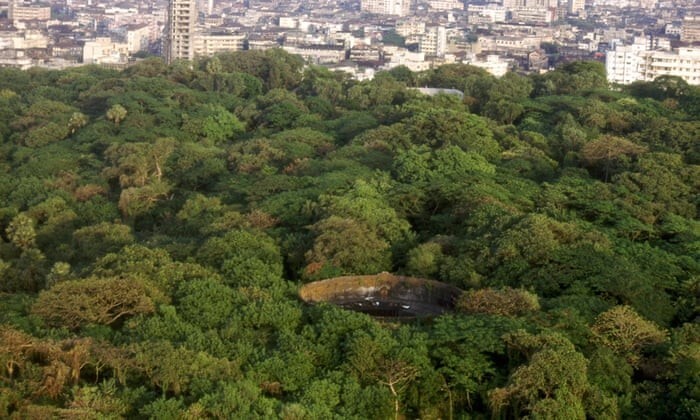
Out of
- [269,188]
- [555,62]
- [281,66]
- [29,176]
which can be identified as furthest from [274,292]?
[555,62]

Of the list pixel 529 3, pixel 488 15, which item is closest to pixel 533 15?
pixel 488 15

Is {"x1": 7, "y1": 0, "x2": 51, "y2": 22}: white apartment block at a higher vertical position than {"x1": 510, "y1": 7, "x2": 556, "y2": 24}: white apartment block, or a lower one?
lower

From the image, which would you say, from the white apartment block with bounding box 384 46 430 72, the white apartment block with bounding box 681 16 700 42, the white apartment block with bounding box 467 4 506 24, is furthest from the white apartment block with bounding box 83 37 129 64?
the white apartment block with bounding box 467 4 506 24

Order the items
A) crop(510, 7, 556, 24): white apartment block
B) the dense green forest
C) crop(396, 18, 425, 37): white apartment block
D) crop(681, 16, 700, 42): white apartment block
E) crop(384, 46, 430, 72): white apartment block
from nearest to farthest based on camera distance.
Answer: the dense green forest
crop(384, 46, 430, 72): white apartment block
crop(681, 16, 700, 42): white apartment block
crop(396, 18, 425, 37): white apartment block
crop(510, 7, 556, 24): white apartment block

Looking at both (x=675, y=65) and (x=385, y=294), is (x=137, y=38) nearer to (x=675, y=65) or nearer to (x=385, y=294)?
(x=675, y=65)

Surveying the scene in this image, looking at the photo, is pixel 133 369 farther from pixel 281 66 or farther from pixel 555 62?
pixel 555 62

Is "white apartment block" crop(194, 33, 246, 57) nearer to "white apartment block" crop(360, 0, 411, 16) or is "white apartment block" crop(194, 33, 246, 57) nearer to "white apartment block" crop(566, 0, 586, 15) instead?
"white apartment block" crop(360, 0, 411, 16)

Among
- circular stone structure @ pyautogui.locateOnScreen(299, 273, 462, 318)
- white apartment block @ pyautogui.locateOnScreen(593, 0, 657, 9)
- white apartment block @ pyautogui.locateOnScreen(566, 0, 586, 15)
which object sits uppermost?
white apartment block @ pyautogui.locateOnScreen(593, 0, 657, 9)

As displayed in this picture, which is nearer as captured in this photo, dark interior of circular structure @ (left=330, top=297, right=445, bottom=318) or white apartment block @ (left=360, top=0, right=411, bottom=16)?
dark interior of circular structure @ (left=330, top=297, right=445, bottom=318)
